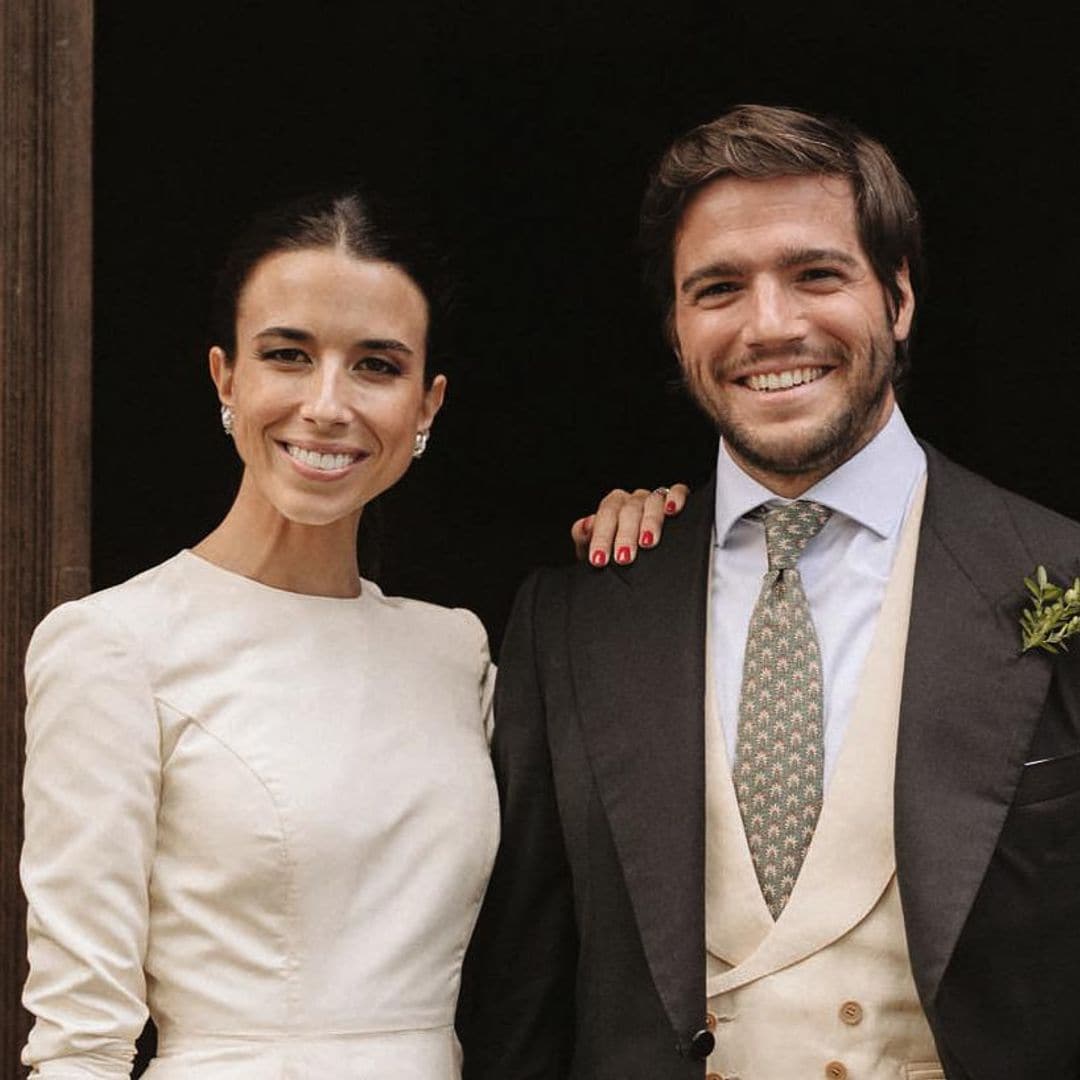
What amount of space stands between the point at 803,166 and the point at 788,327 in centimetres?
23

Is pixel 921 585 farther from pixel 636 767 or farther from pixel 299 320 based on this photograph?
pixel 299 320

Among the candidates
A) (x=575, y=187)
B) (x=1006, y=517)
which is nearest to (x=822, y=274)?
(x=1006, y=517)

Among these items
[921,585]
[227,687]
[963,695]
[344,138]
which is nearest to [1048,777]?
[963,695]

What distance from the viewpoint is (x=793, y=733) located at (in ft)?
7.24

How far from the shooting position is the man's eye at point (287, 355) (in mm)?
2213

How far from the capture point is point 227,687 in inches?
84.4

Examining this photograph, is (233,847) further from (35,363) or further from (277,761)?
(35,363)

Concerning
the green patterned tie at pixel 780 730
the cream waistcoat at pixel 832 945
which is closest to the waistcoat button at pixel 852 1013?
the cream waistcoat at pixel 832 945

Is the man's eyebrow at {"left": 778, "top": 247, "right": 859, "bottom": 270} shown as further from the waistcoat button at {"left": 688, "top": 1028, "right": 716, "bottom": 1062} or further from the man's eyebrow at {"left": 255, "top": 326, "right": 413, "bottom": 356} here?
the waistcoat button at {"left": 688, "top": 1028, "right": 716, "bottom": 1062}

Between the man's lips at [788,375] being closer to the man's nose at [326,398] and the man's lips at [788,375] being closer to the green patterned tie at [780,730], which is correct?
the green patterned tie at [780,730]

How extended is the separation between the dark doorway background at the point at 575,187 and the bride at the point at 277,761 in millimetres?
925

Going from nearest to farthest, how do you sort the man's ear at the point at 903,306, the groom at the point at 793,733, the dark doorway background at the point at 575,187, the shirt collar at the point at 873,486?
the groom at the point at 793,733, the shirt collar at the point at 873,486, the man's ear at the point at 903,306, the dark doorway background at the point at 575,187

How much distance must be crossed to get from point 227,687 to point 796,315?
85 cm

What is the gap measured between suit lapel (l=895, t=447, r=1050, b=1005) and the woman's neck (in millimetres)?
739
